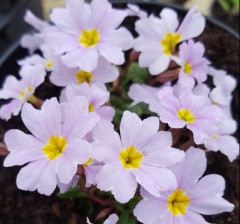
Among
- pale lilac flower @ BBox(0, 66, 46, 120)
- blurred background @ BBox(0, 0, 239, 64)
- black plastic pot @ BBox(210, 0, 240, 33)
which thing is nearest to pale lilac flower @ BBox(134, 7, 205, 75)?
pale lilac flower @ BBox(0, 66, 46, 120)

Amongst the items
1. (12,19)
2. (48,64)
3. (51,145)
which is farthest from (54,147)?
(12,19)

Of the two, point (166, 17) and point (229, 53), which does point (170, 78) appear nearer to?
point (166, 17)

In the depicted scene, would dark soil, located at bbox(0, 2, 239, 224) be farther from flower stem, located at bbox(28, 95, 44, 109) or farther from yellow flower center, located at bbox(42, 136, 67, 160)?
yellow flower center, located at bbox(42, 136, 67, 160)

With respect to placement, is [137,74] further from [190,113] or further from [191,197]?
[191,197]

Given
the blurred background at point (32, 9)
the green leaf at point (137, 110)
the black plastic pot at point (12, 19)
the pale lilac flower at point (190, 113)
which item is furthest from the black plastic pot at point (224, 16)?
the pale lilac flower at point (190, 113)

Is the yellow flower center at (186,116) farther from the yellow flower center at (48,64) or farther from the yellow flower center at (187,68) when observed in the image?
the yellow flower center at (48,64)

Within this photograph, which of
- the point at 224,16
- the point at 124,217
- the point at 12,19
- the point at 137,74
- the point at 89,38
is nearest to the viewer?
the point at 124,217
